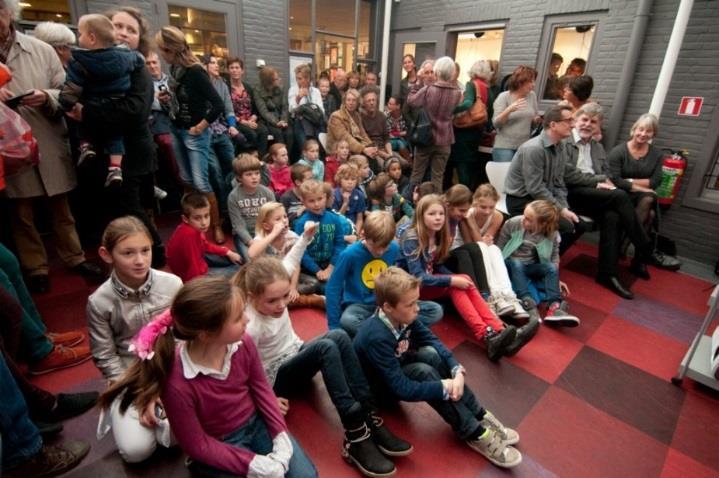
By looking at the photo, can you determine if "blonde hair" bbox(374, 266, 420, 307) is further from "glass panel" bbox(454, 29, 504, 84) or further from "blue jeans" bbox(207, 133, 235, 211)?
"glass panel" bbox(454, 29, 504, 84)

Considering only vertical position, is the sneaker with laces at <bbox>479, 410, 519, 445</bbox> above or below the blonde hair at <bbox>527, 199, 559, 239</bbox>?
below

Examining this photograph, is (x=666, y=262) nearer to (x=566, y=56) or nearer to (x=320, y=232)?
(x=566, y=56)

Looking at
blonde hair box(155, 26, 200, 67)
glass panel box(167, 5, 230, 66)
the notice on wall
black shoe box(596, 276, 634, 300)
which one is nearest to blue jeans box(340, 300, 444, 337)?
black shoe box(596, 276, 634, 300)

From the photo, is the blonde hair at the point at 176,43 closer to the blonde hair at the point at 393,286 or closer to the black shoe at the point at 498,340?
the blonde hair at the point at 393,286

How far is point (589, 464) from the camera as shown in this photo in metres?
1.65

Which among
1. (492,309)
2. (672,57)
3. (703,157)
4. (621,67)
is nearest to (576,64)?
(621,67)

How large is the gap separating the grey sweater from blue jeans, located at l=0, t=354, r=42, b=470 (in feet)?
5.76

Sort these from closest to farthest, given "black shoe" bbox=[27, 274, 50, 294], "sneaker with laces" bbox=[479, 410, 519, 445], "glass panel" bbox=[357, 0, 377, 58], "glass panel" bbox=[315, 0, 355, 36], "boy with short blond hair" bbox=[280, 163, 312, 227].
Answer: "sneaker with laces" bbox=[479, 410, 519, 445] < "black shoe" bbox=[27, 274, 50, 294] < "boy with short blond hair" bbox=[280, 163, 312, 227] < "glass panel" bbox=[315, 0, 355, 36] < "glass panel" bbox=[357, 0, 377, 58]

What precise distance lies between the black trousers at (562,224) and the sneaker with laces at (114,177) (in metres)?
2.93

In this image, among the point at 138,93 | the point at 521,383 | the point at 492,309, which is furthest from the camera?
the point at 492,309

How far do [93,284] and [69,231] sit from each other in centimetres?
40

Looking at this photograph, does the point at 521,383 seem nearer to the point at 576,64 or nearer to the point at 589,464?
the point at 589,464

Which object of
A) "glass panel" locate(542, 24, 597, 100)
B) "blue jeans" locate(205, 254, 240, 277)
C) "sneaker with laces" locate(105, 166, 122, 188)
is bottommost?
"blue jeans" locate(205, 254, 240, 277)

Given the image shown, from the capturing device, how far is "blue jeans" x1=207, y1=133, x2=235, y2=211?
363 centimetres
